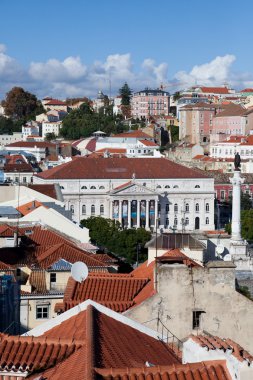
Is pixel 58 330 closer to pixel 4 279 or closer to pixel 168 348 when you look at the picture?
pixel 168 348

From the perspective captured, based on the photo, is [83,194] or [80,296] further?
[83,194]

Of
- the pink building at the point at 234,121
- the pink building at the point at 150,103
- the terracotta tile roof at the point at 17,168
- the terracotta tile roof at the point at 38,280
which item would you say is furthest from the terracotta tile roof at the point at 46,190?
the pink building at the point at 150,103

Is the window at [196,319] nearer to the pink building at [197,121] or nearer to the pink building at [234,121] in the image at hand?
the pink building at [234,121]

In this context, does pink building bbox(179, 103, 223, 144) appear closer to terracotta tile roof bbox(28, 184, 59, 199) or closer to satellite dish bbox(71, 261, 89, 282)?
terracotta tile roof bbox(28, 184, 59, 199)

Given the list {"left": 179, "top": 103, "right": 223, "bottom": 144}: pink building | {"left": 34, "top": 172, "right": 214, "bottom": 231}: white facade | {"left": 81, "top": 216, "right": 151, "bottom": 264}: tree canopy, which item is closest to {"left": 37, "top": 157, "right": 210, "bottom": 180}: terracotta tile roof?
{"left": 34, "top": 172, "right": 214, "bottom": 231}: white facade

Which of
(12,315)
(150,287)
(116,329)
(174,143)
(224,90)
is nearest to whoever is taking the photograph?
(116,329)

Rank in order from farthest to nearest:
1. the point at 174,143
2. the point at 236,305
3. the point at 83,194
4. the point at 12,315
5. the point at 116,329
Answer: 1. the point at 174,143
2. the point at 83,194
3. the point at 12,315
4. the point at 236,305
5. the point at 116,329

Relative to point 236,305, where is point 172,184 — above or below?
below

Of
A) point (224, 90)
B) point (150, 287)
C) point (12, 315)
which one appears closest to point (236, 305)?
point (150, 287)
